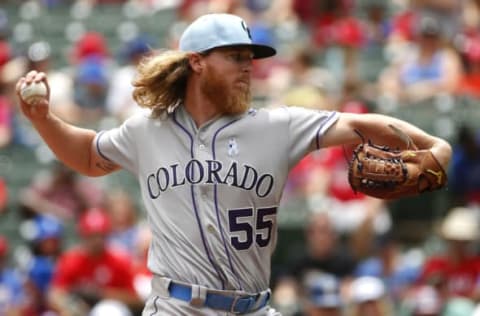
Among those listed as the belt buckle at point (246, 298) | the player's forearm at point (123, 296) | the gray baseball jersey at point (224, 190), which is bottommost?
the player's forearm at point (123, 296)

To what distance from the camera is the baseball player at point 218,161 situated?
5375 mm

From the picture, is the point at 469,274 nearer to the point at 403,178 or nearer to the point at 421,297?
the point at 421,297

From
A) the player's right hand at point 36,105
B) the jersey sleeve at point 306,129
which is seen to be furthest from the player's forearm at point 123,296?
the jersey sleeve at point 306,129

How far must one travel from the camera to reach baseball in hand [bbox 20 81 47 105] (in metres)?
5.64

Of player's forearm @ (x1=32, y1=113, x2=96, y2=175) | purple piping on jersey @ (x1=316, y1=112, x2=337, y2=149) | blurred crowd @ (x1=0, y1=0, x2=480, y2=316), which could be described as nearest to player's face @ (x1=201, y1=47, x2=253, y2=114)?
purple piping on jersey @ (x1=316, y1=112, x2=337, y2=149)

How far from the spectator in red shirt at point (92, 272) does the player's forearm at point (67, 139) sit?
12.3 feet

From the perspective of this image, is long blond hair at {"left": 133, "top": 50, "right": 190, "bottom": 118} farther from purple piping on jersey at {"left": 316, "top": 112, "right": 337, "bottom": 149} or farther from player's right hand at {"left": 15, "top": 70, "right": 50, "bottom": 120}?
purple piping on jersey at {"left": 316, "top": 112, "right": 337, "bottom": 149}

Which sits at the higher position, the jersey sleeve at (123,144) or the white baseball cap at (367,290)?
the jersey sleeve at (123,144)

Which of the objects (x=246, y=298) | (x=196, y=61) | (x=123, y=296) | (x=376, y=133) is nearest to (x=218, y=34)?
(x=196, y=61)

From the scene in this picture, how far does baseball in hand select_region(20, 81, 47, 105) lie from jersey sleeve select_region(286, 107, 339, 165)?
3.52 ft

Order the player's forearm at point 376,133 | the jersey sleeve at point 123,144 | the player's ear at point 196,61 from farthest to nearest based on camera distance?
the jersey sleeve at point 123,144 < the player's ear at point 196,61 < the player's forearm at point 376,133

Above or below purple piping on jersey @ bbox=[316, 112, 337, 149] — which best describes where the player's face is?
above

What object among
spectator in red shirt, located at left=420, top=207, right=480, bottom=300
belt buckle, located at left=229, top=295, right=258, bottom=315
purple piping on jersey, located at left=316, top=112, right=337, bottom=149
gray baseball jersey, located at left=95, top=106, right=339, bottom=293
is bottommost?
spectator in red shirt, located at left=420, top=207, right=480, bottom=300

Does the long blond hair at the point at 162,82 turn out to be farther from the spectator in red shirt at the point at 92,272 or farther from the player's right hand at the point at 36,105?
the spectator in red shirt at the point at 92,272
